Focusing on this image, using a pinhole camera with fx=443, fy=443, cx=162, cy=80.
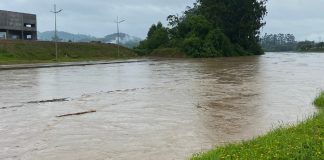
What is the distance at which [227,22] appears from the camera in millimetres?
84375

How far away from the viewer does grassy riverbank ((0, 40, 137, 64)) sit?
54.0 metres

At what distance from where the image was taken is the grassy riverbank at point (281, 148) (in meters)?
6.39

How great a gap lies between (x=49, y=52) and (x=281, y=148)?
57.6 meters

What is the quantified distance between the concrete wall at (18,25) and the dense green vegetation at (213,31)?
20678mm

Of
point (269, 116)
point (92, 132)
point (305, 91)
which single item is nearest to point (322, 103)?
point (269, 116)

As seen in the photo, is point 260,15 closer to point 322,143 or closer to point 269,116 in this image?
point 269,116

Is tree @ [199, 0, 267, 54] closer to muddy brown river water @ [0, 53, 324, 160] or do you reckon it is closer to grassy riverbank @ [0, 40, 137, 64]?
grassy riverbank @ [0, 40, 137, 64]

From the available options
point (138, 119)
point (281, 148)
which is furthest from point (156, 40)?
point (281, 148)

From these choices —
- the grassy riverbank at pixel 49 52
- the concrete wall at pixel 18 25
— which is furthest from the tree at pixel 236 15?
the concrete wall at pixel 18 25

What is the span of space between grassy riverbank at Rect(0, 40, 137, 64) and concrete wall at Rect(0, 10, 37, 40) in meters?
7.42

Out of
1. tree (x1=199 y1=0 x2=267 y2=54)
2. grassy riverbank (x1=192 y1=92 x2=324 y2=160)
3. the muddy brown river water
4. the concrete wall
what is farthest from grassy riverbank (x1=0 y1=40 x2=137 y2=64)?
grassy riverbank (x1=192 y1=92 x2=324 y2=160)

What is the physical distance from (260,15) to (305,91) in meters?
68.5

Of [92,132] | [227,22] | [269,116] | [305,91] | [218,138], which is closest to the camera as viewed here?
[218,138]

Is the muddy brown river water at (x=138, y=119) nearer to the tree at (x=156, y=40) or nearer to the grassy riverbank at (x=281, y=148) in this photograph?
the grassy riverbank at (x=281, y=148)
